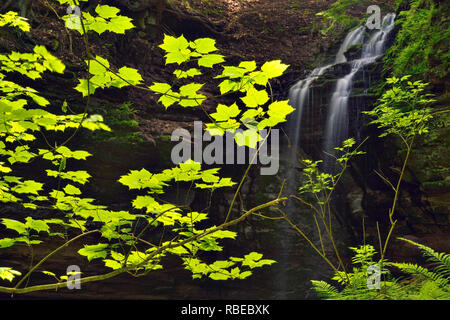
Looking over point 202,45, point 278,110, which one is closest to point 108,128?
point 202,45

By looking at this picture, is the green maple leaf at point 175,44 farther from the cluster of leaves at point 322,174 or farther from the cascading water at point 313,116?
the cascading water at point 313,116

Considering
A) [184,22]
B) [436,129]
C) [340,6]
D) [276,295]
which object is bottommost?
[276,295]

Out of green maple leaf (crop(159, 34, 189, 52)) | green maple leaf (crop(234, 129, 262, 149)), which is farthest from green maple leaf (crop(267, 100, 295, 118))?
green maple leaf (crop(159, 34, 189, 52))

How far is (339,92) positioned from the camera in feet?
31.6

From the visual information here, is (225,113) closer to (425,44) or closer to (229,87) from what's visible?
(229,87)

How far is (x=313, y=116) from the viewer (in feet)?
32.0

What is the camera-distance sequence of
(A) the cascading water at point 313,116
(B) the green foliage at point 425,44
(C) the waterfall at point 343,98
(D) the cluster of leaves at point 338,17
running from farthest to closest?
(D) the cluster of leaves at point 338,17
(C) the waterfall at point 343,98
(A) the cascading water at point 313,116
(B) the green foliage at point 425,44

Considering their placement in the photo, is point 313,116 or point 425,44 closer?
point 425,44

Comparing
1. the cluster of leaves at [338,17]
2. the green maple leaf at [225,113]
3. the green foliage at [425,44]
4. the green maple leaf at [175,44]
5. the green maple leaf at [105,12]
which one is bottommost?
the green maple leaf at [225,113]

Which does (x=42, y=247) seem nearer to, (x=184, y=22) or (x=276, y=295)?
(x=276, y=295)

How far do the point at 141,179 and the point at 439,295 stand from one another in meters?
2.06

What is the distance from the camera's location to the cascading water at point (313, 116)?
7609mm

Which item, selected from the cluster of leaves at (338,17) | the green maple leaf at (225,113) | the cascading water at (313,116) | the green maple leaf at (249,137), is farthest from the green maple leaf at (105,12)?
the cluster of leaves at (338,17)
